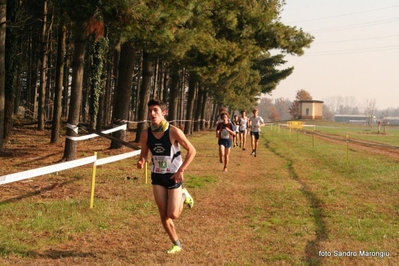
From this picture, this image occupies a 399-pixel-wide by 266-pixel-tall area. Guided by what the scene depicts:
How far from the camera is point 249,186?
12.9 meters

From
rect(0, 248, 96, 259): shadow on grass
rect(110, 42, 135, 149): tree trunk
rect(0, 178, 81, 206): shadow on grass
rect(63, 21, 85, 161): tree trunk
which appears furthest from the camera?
rect(110, 42, 135, 149): tree trunk

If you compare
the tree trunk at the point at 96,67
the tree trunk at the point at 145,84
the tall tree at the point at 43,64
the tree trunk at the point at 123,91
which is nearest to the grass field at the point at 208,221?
the tree trunk at the point at 123,91

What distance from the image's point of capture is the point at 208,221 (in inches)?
337

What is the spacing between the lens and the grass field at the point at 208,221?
6438mm

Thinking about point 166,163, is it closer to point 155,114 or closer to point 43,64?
point 155,114

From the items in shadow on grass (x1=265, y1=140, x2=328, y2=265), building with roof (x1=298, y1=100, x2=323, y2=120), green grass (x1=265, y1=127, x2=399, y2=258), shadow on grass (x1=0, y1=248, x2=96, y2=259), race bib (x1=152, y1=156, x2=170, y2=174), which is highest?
building with roof (x1=298, y1=100, x2=323, y2=120)

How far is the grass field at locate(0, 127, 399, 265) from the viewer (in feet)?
21.1

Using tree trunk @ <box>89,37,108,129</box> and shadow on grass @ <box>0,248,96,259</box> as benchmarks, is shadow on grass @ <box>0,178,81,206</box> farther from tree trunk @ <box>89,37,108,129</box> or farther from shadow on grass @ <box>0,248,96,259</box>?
tree trunk @ <box>89,37,108,129</box>

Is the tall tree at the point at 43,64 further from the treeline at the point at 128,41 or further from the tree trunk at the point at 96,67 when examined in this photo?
the tree trunk at the point at 96,67

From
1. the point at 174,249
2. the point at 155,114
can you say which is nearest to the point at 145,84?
the point at 155,114

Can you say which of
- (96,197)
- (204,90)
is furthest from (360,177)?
(204,90)

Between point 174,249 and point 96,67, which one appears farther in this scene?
point 96,67

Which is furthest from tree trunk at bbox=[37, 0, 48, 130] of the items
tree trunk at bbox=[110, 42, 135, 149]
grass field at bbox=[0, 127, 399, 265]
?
grass field at bbox=[0, 127, 399, 265]

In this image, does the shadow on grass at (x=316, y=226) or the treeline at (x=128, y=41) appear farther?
the treeline at (x=128, y=41)
